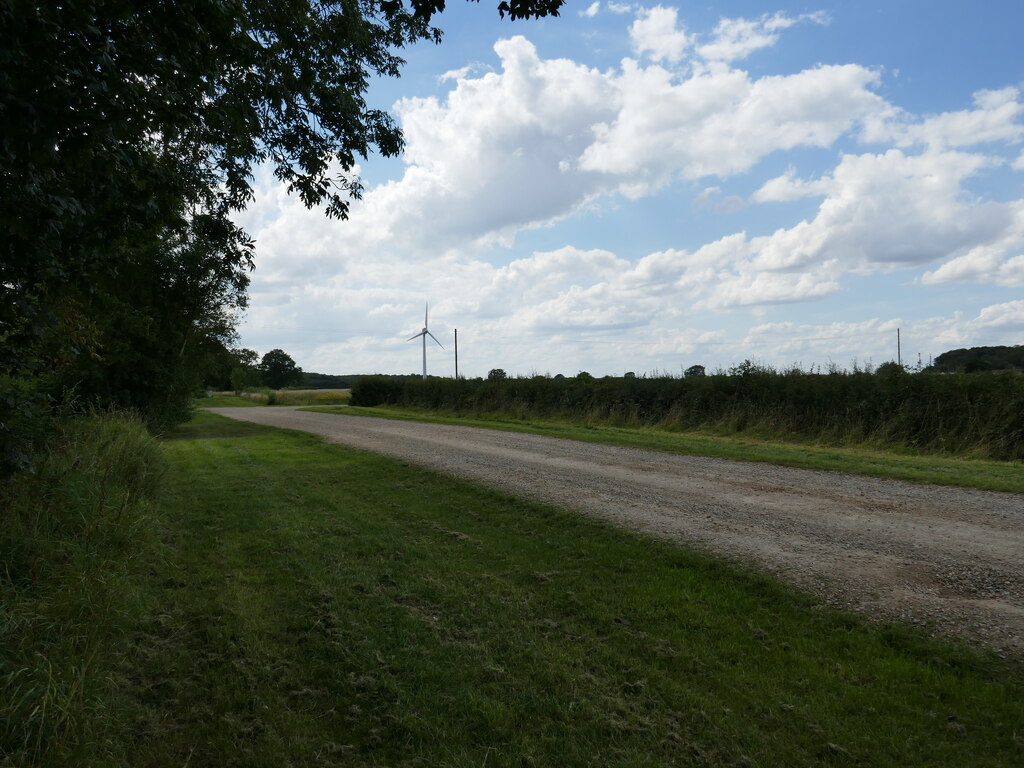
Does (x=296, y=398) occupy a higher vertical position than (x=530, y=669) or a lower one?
higher

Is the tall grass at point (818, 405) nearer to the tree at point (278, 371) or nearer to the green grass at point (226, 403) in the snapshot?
the green grass at point (226, 403)

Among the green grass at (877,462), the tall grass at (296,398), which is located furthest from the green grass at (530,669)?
the tall grass at (296,398)

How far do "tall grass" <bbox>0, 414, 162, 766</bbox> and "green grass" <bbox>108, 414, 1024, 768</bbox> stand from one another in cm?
25

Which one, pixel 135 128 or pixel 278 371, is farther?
pixel 278 371

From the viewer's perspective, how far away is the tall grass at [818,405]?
14.2 m

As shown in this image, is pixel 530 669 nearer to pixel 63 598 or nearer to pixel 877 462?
pixel 63 598

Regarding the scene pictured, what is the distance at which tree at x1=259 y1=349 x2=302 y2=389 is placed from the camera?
366ft

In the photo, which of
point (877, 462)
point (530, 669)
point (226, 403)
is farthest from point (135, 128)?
point (226, 403)

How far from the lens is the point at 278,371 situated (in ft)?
366

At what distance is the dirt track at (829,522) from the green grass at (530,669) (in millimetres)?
477

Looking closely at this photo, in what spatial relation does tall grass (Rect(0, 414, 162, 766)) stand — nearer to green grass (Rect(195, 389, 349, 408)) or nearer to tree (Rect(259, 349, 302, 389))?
green grass (Rect(195, 389, 349, 408))

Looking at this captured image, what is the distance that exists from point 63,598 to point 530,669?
9.98 feet

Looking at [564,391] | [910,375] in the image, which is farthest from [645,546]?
[564,391]

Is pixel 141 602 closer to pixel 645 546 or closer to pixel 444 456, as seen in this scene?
pixel 645 546
